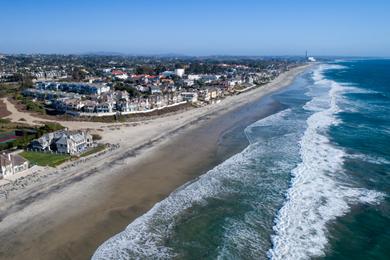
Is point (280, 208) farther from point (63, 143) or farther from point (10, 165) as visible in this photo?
point (63, 143)

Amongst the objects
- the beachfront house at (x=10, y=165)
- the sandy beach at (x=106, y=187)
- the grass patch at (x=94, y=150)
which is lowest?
the sandy beach at (x=106, y=187)

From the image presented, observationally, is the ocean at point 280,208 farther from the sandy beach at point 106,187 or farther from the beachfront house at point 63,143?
the beachfront house at point 63,143

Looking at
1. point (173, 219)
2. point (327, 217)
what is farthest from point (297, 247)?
point (173, 219)

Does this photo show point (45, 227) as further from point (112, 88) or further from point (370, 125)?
point (112, 88)

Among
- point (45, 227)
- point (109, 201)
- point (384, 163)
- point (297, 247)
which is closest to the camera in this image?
point (297, 247)

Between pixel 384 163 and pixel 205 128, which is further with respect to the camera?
pixel 205 128

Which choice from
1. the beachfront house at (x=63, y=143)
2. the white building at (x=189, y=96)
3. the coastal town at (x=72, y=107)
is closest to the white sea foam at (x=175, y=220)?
the coastal town at (x=72, y=107)
